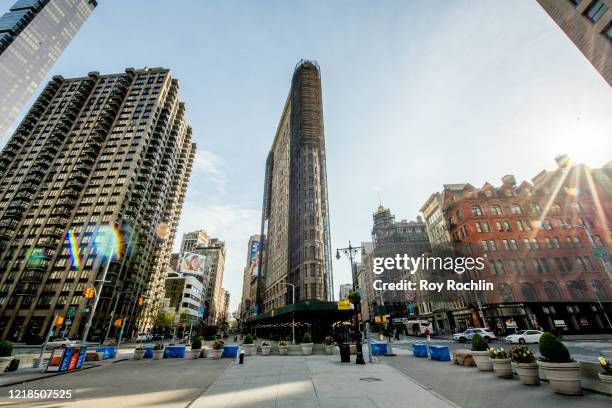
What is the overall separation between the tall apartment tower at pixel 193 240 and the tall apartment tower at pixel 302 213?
90274mm

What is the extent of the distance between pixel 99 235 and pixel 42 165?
107ft

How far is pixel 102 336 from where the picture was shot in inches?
2261

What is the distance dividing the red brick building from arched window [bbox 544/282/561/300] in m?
0.14

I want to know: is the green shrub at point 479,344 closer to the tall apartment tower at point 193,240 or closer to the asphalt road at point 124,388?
the asphalt road at point 124,388

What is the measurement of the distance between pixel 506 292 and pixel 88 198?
327 ft

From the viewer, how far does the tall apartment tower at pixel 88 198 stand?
2392 inches

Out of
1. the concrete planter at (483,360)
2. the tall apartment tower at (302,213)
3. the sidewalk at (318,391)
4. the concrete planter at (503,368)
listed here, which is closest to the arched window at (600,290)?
the tall apartment tower at (302,213)

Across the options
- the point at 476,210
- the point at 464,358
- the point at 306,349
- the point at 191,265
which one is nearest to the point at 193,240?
the point at 191,265

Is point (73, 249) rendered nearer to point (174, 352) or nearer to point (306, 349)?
point (174, 352)

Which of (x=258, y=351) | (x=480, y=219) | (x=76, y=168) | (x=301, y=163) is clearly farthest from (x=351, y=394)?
(x=76, y=168)

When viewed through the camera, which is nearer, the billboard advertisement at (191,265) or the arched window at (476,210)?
the arched window at (476,210)

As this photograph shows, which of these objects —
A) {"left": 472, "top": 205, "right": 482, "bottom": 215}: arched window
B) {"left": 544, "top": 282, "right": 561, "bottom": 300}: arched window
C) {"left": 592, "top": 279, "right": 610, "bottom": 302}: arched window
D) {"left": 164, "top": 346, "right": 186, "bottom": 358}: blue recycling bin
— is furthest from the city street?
{"left": 472, "top": 205, "right": 482, "bottom": 215}: arched window

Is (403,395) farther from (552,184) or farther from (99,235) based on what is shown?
(99,235)

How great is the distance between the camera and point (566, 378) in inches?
334
